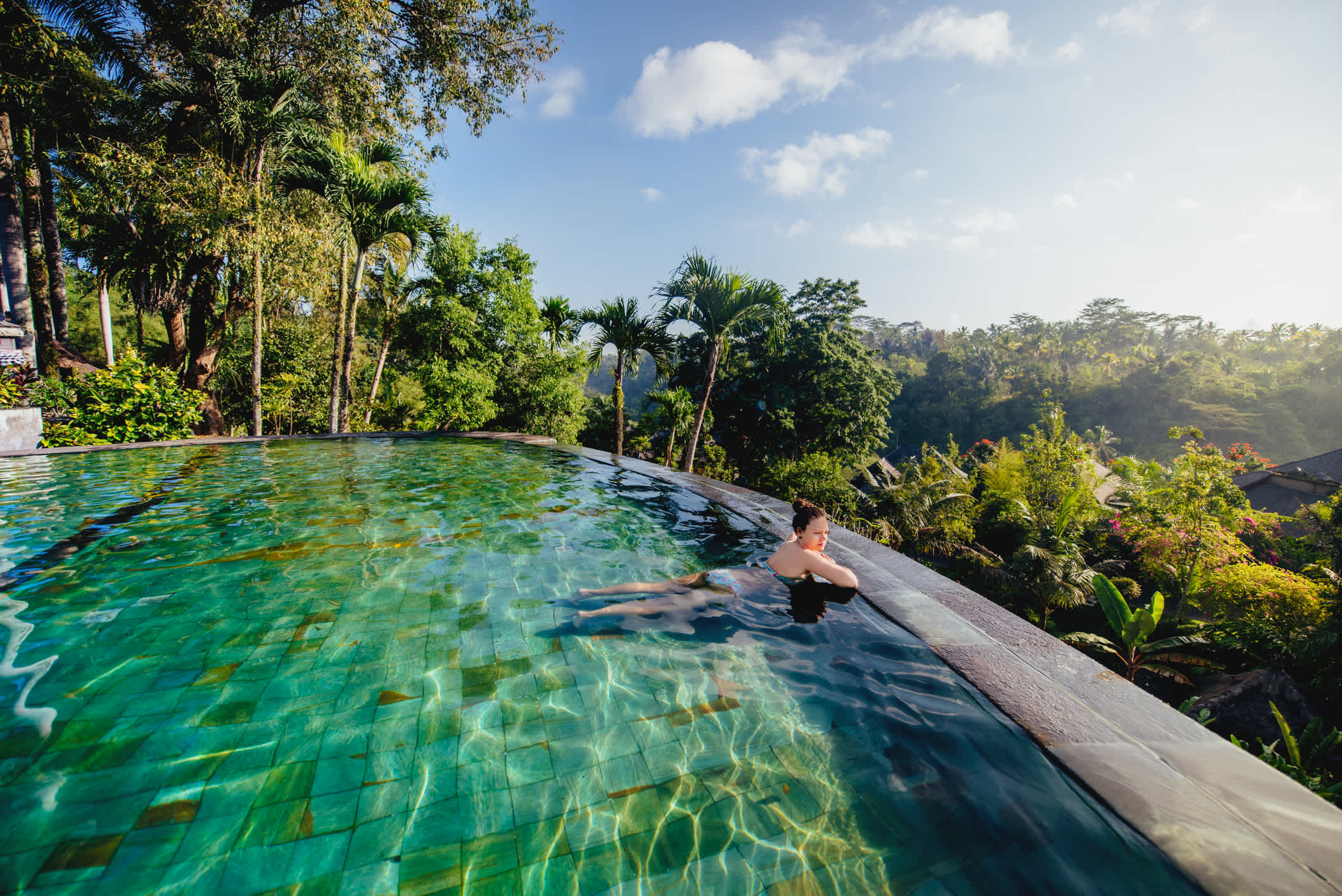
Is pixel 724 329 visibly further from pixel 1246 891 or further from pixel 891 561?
pixel 1246 891

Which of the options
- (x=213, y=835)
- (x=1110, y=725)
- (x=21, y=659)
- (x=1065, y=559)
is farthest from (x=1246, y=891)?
(x=1065, y=559)

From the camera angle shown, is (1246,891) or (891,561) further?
(891,561)

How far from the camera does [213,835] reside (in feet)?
5.57

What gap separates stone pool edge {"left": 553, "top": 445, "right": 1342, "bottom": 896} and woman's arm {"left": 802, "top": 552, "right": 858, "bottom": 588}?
366 millimetres

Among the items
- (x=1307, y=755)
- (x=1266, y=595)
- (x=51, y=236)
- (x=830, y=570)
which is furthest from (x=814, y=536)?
(x=51, y=236)

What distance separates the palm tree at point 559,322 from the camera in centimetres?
1481

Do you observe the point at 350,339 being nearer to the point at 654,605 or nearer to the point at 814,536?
the point at 654,605

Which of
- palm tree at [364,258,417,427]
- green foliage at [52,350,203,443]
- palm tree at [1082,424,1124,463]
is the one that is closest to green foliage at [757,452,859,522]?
palm tree at [364,258,417,427]

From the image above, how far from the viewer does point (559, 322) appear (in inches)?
593

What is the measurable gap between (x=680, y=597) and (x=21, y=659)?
143 inches

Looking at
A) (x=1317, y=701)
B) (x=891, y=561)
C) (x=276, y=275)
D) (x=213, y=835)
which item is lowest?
(x=1317, y=701)

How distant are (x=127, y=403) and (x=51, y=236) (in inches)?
360

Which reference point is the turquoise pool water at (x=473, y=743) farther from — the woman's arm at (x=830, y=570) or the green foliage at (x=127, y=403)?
the green foliage at (x=127, y=403)

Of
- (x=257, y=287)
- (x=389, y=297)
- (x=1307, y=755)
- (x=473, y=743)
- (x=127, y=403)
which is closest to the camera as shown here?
(x=473, y=743)
